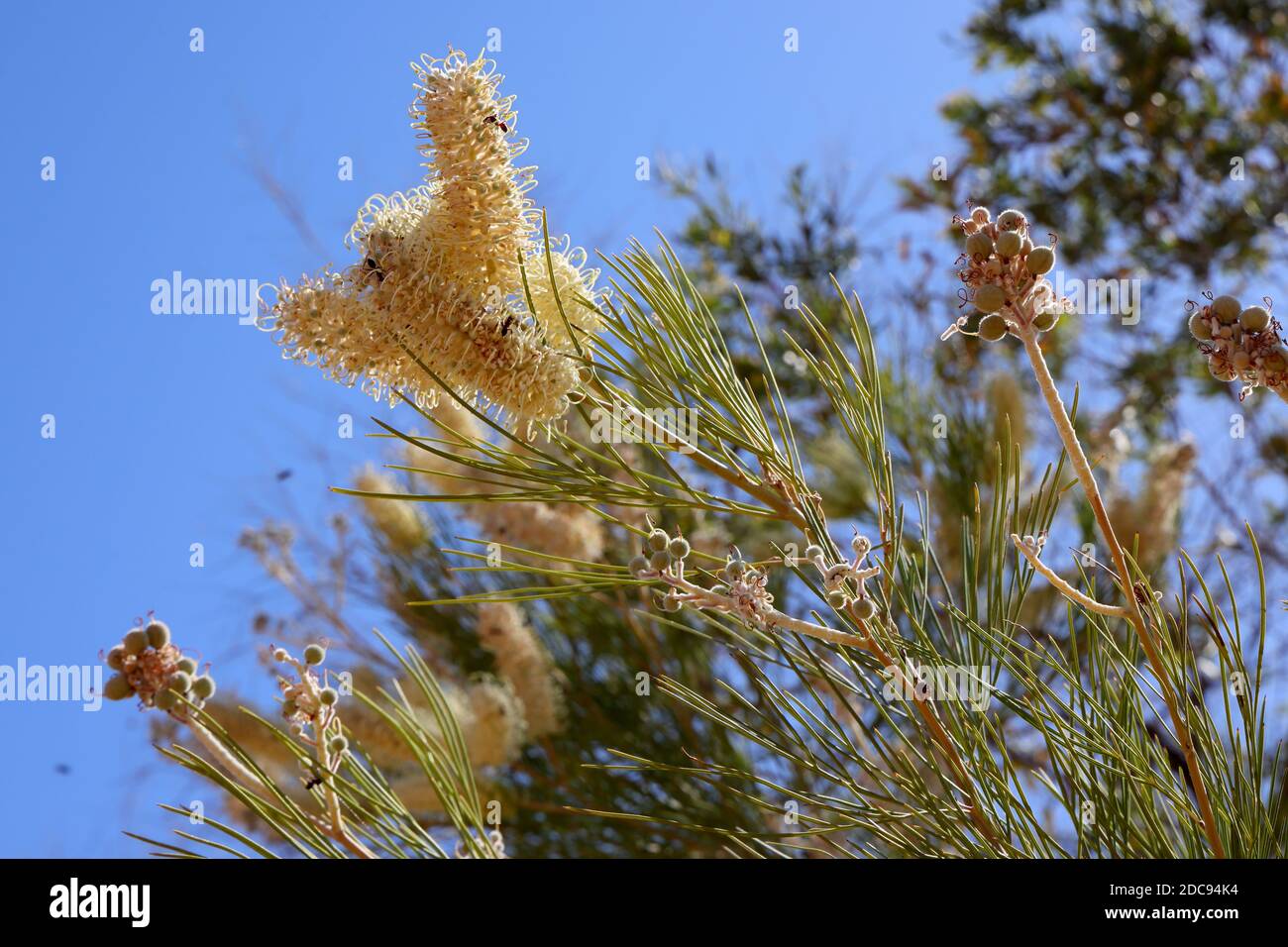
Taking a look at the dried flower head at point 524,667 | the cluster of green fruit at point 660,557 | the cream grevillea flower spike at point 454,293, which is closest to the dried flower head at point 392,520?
the dried flower head at point 524,667

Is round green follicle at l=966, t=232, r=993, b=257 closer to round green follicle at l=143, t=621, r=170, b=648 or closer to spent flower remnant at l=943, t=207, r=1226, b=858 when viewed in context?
spent flower remnant at l=943, t=207, r=1226, b=858

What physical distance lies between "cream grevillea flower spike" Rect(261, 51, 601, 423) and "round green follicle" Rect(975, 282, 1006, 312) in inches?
8.5

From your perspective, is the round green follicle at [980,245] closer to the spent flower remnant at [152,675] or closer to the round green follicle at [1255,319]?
the round green follicle at [1255,319]

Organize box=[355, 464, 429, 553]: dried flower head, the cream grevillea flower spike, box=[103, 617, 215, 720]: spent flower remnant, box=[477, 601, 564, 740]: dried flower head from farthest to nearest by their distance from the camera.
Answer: box=[355, 464, 429, 553]: dried flower head < box=[477, 601, 564, 740]: dried flower head < the cream grevillea flower spike < box=[103, 617, 215, 720]: spent flower remnant

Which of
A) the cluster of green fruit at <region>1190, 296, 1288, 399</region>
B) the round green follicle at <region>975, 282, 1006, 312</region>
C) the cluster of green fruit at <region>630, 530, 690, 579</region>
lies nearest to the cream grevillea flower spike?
the cluster of green fruit at <region>630, 530, 690, 579</region>

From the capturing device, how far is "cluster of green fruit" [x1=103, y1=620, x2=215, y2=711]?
21.7 inches

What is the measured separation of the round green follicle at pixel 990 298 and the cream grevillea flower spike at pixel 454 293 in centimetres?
22

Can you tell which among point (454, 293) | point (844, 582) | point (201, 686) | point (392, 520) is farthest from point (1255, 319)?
point (392, 520)

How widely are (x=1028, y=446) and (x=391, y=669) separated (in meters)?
1.09

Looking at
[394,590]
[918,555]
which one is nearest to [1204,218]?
[394,590]

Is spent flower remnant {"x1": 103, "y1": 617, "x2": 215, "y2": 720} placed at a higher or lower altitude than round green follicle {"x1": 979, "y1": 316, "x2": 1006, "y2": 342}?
lower

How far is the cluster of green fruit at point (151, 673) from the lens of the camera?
0.55 m

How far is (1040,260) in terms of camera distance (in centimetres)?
56
